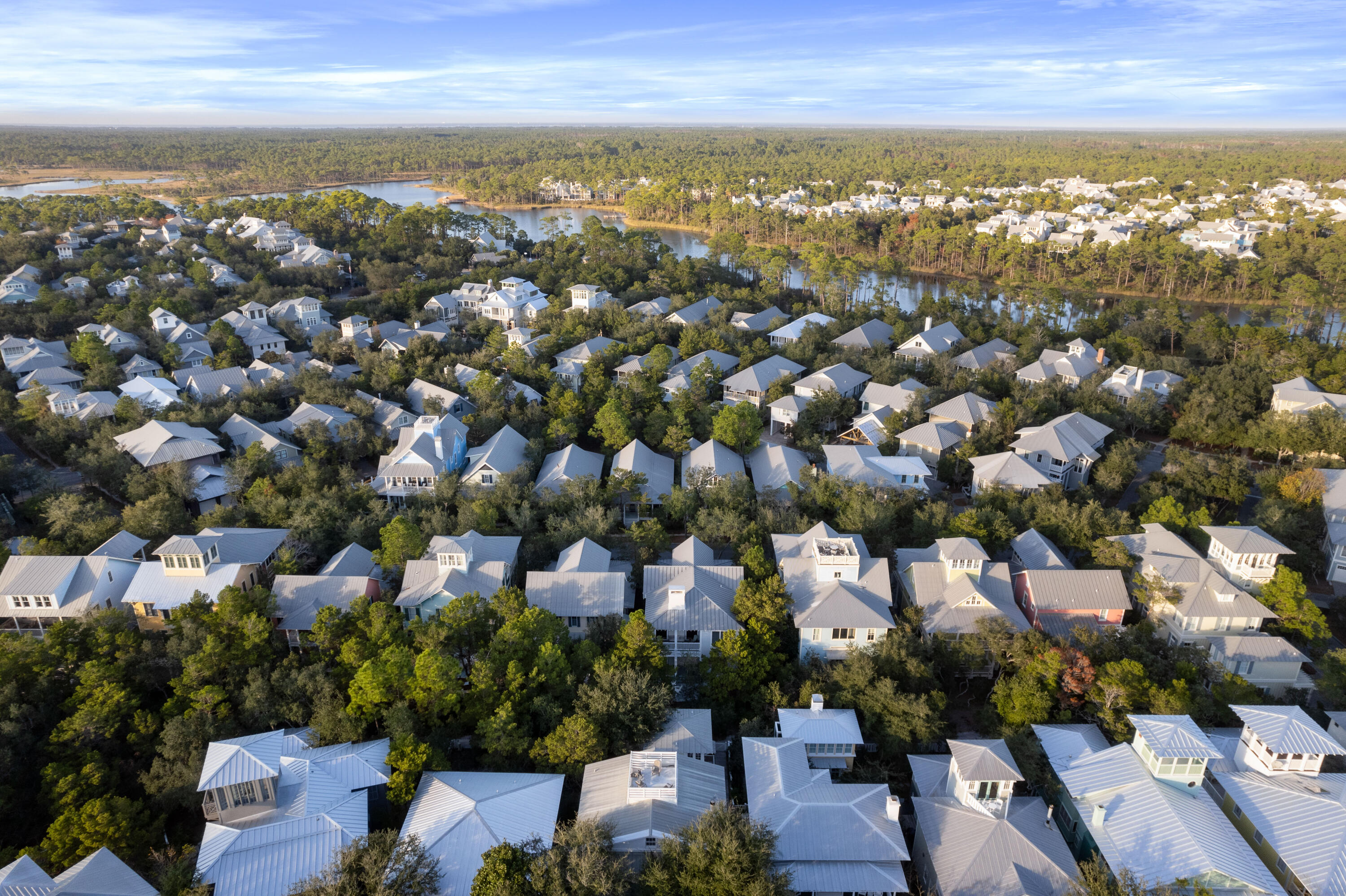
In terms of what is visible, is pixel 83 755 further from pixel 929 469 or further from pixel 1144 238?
pixel 1144 238

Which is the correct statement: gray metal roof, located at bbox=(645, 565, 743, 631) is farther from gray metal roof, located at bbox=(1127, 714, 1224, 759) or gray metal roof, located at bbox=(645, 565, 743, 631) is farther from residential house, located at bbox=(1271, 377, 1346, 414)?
residential house, located at bbox=(1271, 377, 1346, 414)

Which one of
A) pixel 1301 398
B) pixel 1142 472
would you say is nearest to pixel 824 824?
pixel 1142 472

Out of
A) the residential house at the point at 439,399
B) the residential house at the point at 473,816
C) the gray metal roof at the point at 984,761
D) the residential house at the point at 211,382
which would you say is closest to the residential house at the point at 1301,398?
the gray metal roof at the point at 984,761

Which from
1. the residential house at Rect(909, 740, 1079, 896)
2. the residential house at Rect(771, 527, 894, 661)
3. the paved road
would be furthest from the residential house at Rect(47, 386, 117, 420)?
the paved road

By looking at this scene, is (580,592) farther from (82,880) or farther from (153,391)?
(153,391)

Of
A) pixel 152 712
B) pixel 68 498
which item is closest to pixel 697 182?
pixel 68 498

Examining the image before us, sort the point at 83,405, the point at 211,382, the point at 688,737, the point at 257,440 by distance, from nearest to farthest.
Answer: the point at 688,737
the point at 257,440
the point at 83,405
the point at 211,382
